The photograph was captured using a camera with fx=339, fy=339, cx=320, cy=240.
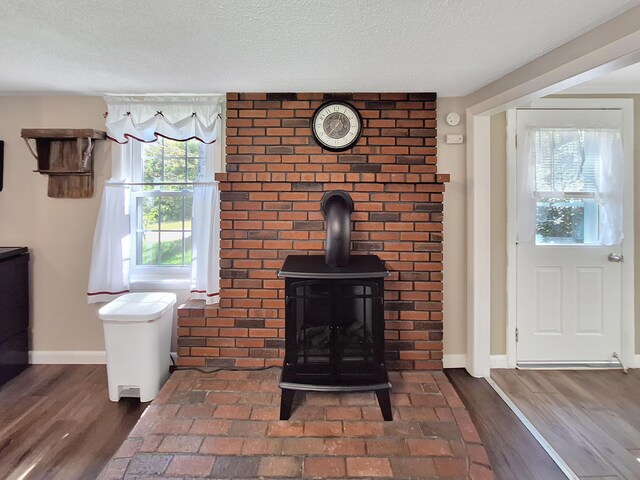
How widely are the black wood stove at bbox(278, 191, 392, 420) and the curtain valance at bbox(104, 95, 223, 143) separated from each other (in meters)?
1.28

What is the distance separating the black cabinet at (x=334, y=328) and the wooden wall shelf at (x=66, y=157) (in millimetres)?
1785

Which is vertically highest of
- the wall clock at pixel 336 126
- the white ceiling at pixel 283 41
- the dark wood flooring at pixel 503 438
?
the white ceiling at pixel 283 41

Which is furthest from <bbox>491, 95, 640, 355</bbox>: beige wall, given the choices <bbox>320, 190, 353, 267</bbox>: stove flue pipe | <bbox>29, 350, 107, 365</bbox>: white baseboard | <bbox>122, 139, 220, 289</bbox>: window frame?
<bbox>29, 350, 107, 365</bbox>: white baseboard

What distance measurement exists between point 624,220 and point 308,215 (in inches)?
97.1

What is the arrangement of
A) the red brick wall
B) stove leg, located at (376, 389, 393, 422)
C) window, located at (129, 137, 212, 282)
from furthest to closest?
window, located at (129, 137, 212, 282) → the red brick wall → stove leg, located at (376, 389, 393, 422)

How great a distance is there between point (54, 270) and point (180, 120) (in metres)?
1.53

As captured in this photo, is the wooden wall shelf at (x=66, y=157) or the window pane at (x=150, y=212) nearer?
the wooden wall shelf at (x=66, y=157)

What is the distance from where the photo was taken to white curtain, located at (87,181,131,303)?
252 cm

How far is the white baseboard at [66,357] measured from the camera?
267 cm

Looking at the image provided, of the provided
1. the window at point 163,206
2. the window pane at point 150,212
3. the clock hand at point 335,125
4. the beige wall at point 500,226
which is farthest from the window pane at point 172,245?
the beige wall at point 500,226

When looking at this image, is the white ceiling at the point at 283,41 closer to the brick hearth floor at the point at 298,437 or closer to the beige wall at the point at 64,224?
the beige wall at the point at 64,224

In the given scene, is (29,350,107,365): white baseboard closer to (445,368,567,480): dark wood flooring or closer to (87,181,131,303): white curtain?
(87,181,131,303): white curtain

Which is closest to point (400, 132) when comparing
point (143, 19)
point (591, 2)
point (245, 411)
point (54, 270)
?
point (591, 2)

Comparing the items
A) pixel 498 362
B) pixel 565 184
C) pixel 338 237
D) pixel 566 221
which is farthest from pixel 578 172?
pixel 338 237
